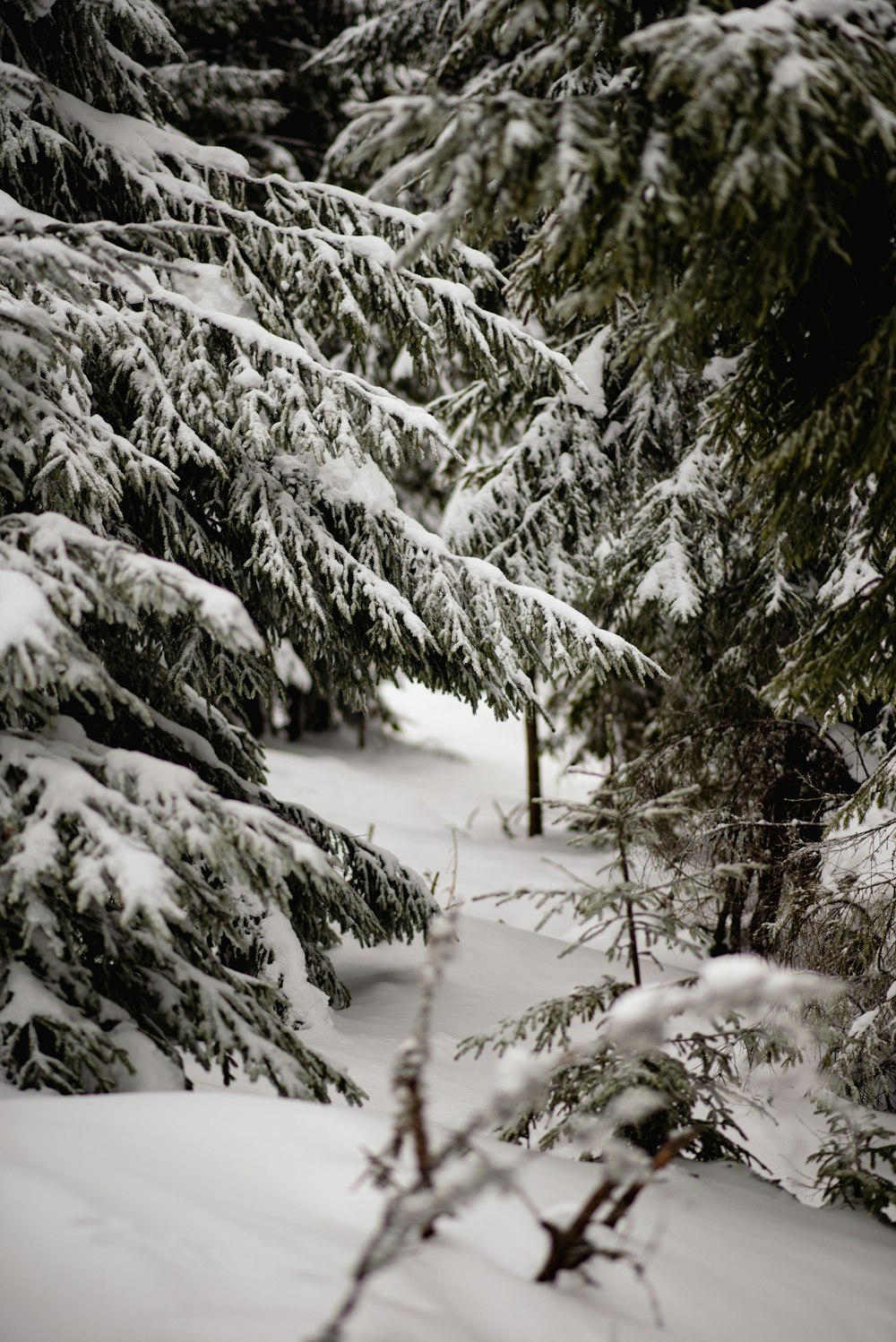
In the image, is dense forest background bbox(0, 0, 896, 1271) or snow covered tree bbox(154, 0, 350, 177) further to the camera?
snow covered tree bbox(154, 0, 350, 177)

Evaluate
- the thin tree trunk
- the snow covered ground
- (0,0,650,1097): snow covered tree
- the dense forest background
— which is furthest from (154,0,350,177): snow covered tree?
the snow covered ground

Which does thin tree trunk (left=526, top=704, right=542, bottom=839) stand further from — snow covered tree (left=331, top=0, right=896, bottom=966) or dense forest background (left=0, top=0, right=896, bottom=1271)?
snow covered tree (left=331, top=0, right=896, bottom=966)

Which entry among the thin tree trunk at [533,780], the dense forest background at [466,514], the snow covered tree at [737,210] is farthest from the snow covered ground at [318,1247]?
the thin tree trunk at [533,780]

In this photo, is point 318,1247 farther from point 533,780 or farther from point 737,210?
point 533,780

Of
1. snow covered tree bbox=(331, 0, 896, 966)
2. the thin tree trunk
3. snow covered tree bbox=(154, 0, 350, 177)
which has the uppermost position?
snow covered tree bbox=(154, 0, 350, 177)

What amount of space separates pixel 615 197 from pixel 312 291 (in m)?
2.34

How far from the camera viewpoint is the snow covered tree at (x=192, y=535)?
2.40m

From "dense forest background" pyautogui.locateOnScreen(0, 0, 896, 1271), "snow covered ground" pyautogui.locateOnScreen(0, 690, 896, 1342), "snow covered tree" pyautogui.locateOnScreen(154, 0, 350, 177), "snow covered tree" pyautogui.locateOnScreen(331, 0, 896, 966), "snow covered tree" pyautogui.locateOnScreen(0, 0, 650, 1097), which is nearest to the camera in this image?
"snow covered ground" pyautogui.locateOnScreen(0, 690, 896, 1342)

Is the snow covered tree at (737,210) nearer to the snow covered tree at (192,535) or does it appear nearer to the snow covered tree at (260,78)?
the snow covered tree at (192,535)

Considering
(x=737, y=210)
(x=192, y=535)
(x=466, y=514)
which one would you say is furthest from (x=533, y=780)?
(x=737, y=210)

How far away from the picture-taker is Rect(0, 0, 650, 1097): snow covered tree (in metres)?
2.40

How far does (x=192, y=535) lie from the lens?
4047 millimetres

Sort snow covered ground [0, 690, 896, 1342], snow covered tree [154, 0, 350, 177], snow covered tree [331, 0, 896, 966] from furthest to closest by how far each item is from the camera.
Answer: snow covered tree [154, 0, 350, 177]
snow covered tree [331, 0, 896, 966]
snow covered ground [0, 690, 896, 1342]

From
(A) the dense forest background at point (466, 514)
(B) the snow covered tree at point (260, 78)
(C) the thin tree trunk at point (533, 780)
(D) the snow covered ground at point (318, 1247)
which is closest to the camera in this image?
(D) the snow covered ground at point (318, 1247)
